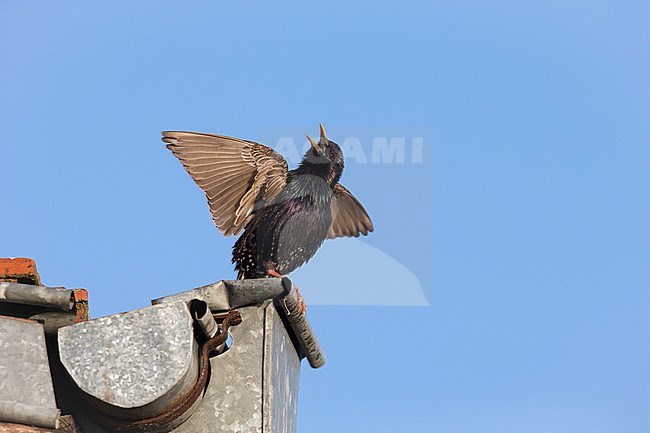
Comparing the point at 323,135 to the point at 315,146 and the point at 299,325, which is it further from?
the point at 299,325

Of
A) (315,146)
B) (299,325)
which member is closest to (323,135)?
(315,146)

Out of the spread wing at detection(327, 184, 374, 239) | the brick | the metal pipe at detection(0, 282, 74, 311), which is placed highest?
the spread wing at detection(327, 184, 374, 239)

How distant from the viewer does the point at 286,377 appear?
161 inches

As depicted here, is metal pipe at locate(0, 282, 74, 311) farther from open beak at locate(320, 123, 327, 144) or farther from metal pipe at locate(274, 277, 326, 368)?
open beak at locate(320, 123, 327, 144)

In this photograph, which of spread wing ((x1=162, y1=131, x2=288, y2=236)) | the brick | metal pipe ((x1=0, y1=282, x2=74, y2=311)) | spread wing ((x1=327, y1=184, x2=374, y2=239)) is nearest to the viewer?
metal pipe ((x1=0, y1=282, x2=74, y2=311))

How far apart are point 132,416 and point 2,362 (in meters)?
0.45

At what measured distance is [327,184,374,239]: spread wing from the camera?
7.10 metres

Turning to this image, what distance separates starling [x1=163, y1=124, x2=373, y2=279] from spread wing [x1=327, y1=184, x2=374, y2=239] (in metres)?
0.43

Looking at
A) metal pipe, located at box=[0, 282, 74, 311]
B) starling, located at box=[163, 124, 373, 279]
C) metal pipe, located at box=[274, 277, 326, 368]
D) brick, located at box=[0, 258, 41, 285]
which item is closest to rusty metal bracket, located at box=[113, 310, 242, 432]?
metal pipe, located at box=[274, 277, 326, 368]

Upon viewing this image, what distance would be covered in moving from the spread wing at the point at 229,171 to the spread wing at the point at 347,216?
0.79 m

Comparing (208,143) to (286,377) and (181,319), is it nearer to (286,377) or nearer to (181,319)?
(286,377)

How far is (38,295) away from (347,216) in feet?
12.2

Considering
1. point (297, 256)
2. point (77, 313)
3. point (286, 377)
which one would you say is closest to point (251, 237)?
point (297, 256)

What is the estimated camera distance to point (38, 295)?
3.55 metres
